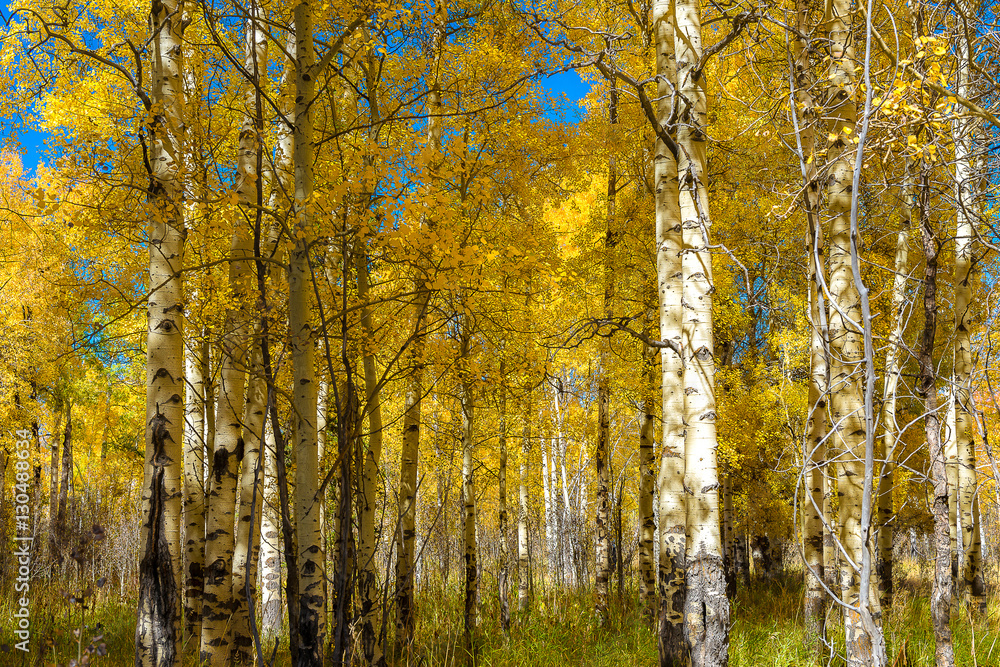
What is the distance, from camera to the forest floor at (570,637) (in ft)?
19.4

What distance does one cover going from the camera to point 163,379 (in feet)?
12.9

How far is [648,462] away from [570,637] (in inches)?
105

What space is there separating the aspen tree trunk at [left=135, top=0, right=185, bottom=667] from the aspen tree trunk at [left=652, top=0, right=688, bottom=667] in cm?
333

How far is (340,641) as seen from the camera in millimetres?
1916

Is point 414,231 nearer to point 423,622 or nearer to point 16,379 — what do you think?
point 423,622

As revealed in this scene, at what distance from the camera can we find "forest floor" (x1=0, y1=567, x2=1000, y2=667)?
5.93 metres

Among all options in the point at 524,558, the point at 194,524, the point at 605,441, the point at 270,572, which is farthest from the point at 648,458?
the point at 270,572

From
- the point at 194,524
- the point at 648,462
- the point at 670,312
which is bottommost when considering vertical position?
the point at 194,524

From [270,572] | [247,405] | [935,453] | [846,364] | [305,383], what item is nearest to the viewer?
[305,383]

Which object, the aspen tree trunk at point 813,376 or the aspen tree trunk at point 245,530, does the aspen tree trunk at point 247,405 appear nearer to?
the aspen tree trunk at point 245,530

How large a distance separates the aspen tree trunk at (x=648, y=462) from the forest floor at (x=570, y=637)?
0.47 m

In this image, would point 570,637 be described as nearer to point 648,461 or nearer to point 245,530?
point 648,461

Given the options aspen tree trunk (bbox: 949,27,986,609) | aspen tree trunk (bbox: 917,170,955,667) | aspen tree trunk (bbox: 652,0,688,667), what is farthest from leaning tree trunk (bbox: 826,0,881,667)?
aspen tree trunk (bbox: 949,27,986,609)

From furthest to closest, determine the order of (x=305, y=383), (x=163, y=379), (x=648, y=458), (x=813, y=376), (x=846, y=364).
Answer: (x=648, y=458) < (x=813, y=376) < (x=846, y=364) < (x=163, y=379) < (x=305, y=383)
